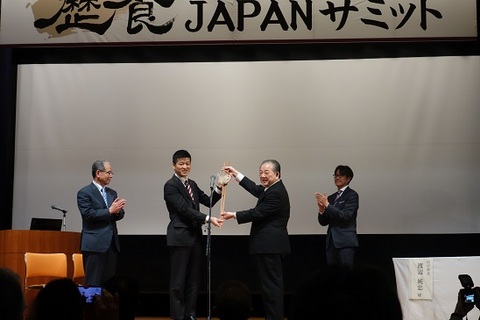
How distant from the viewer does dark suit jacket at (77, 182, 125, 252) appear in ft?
20.9

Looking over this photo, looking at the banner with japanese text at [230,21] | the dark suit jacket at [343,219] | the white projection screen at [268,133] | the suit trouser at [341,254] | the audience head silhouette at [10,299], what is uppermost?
Result: the banner with japanese text at [230,21]

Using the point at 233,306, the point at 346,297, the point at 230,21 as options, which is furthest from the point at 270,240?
the point at 346,297

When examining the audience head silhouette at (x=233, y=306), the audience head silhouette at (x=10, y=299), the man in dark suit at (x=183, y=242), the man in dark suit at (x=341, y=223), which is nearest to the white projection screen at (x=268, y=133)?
the man in dark suit at (x=341, y=223)

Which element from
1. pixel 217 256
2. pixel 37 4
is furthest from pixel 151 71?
pixel 217 256

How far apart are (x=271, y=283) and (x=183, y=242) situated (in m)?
0.86

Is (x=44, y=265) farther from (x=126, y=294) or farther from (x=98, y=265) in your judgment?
(x=126, y=294)

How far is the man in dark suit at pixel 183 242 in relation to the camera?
6215mm

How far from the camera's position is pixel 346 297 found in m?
1.52

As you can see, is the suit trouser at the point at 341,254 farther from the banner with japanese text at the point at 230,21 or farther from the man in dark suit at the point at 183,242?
the banner with japanese text at the point at 230,21

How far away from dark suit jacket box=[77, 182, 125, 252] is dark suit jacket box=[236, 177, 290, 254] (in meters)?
1.19

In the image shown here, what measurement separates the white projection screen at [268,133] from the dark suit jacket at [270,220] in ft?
5.03

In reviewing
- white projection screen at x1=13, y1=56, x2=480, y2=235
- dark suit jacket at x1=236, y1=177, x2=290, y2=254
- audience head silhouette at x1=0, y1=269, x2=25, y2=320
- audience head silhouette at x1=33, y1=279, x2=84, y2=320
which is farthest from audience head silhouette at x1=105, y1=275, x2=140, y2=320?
white projection screen at x1=13, y1=56, x2=480, y2=235

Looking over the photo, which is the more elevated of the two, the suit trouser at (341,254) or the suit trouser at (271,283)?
the suit trouser at (341,254)

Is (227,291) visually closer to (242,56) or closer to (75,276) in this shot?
(75,276)
